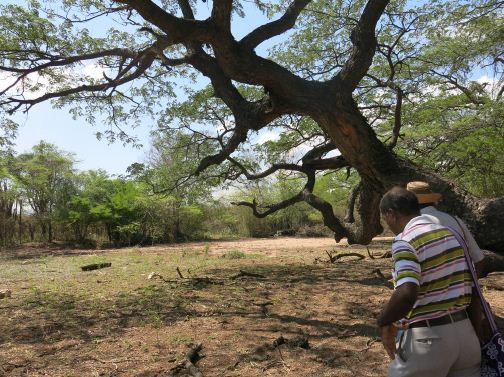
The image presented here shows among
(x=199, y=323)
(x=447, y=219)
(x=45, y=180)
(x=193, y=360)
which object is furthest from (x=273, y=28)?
(x=45, y=180)

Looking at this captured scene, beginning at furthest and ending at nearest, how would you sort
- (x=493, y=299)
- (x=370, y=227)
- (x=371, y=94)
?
(x=371, y=94)
(x=370, y=227)
(x=493, y=299)

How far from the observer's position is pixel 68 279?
28.8 feet

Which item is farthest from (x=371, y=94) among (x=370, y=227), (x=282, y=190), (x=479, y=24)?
(x=282, y=190)

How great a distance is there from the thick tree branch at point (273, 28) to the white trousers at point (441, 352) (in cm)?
487

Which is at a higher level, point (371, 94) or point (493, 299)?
point (371, 94)

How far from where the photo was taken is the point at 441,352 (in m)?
1.77

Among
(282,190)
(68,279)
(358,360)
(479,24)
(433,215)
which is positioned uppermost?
(479,24)

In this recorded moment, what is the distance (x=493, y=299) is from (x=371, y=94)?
21.7 feet

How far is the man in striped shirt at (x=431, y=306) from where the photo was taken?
1775 millimetres

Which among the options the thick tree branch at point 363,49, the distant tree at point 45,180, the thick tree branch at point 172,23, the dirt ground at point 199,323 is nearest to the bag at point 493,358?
the dirt ground at point 199,323

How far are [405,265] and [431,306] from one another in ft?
0.73

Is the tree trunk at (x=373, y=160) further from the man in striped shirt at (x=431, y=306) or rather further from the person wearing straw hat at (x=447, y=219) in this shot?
the man in striped shirt at (x=431, y=306)

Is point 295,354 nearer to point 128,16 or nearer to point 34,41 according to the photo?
point 128,16

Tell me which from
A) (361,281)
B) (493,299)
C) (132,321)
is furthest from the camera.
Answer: (361,281)
